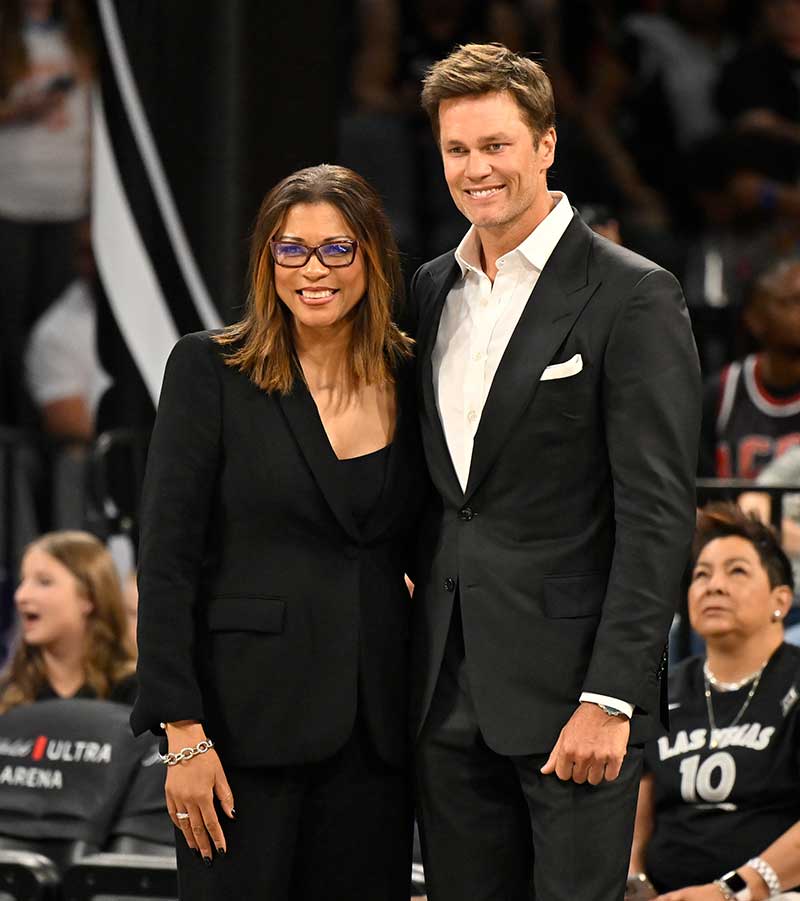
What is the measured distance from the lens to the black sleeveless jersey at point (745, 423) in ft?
16.7

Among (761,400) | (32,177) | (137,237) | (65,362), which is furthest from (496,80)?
(32,177)

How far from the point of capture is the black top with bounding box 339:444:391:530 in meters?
2.64

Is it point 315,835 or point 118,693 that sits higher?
point 315,835

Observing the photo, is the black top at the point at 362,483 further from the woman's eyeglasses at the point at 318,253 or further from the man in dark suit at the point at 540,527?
the woman's eyeglasses at the point at 318,253

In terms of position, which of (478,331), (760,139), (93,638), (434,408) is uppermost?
(760,139)

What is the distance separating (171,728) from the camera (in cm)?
258

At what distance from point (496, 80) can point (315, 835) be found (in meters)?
1.19

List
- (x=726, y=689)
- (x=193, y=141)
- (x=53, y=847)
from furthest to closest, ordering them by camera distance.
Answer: (x=193, y=141) < (x=53, y=847) < (x=726, y=689)

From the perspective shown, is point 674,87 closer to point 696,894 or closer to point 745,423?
point 745,423

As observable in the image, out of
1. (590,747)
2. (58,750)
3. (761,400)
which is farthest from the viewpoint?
(761,400)

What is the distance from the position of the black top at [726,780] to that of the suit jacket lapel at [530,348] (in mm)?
1543

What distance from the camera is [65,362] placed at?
252 inches

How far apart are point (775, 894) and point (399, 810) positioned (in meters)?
1.22

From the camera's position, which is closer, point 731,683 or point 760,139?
point 731,683
